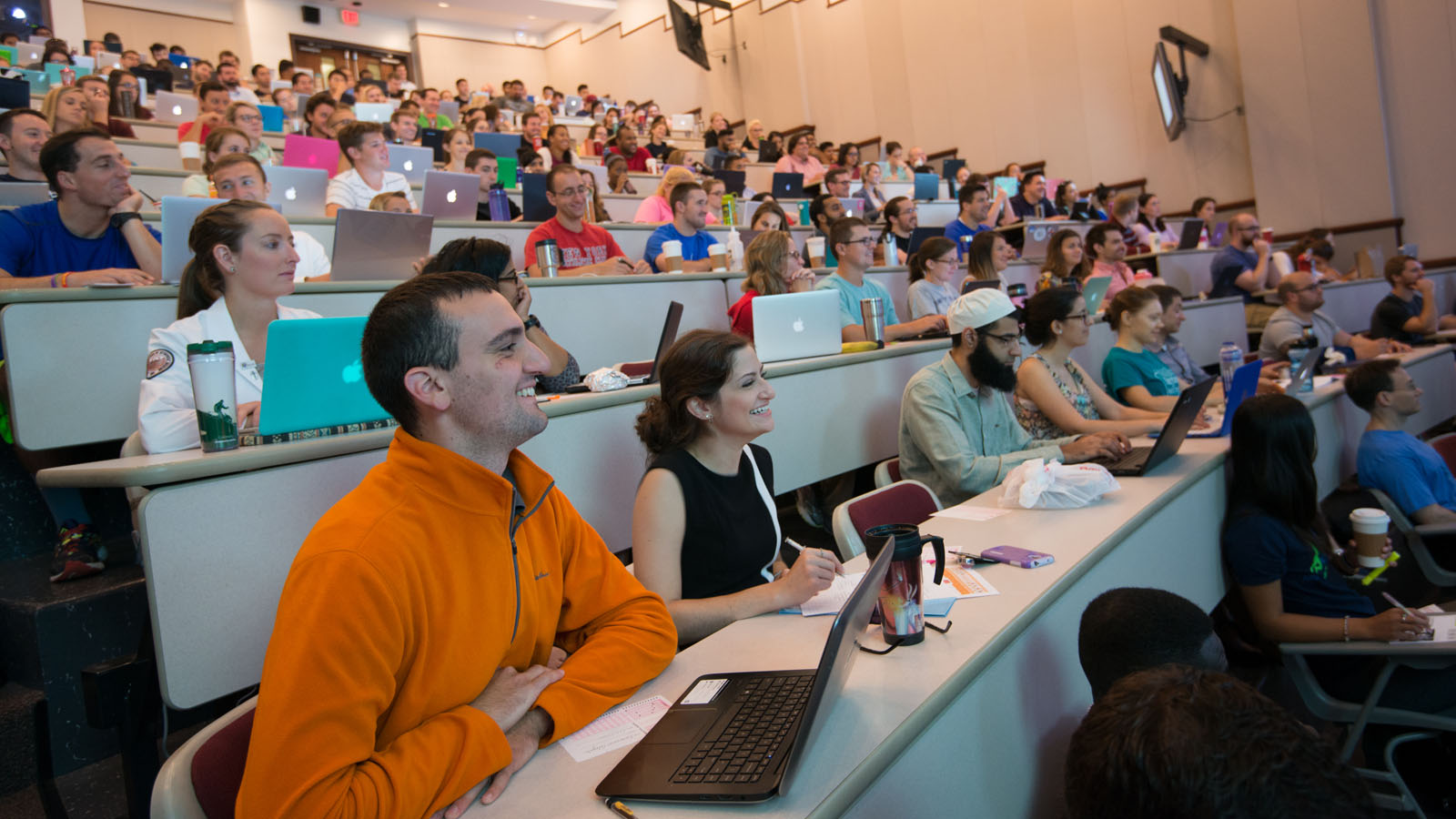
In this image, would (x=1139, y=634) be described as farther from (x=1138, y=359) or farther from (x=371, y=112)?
(x=371, y=112)

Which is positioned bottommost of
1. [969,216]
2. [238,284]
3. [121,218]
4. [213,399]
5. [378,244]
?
[213,399]

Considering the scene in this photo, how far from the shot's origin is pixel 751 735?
107 centimetres

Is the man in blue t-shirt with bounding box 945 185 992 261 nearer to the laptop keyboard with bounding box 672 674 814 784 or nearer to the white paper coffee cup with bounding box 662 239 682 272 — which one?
the white paper coffee cup with bounding box 662 239 682 272

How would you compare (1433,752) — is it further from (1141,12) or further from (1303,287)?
(1141,12)

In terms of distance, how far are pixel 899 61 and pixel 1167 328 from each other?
348 inches

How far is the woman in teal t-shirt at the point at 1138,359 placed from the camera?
3742mm

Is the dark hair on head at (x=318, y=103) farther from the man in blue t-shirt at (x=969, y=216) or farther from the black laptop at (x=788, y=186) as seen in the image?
the man in blue t-shirt at (x=969, y=216)

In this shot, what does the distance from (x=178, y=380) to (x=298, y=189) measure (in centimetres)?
284

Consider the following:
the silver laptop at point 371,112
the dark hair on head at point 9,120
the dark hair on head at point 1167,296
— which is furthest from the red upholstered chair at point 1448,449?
the silver laptop at point 371,112

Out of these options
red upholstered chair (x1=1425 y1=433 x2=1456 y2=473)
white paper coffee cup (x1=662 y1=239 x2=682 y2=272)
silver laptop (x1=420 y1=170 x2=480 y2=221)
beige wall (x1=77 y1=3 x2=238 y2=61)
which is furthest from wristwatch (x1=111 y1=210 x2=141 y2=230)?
beige wall (x1=77 y1=3 x2=238 y2=61)

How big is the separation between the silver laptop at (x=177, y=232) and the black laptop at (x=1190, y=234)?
7089mm

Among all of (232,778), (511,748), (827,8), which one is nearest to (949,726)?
(511,748)

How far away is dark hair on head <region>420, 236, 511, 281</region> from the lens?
7.88 ft

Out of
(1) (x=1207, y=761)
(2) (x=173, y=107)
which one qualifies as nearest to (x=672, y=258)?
(1) (x=1207, y=761)
